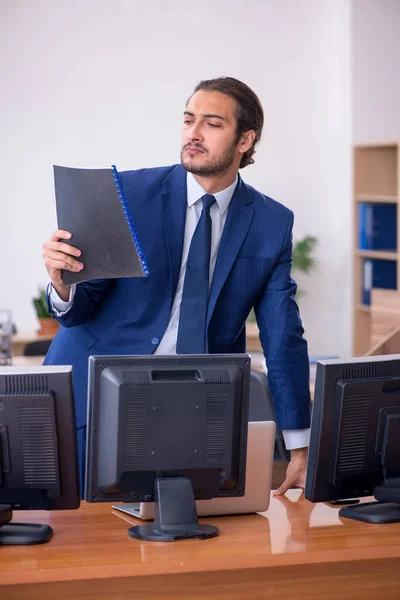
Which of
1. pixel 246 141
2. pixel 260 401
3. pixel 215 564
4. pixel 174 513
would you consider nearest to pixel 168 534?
pixel 174 513

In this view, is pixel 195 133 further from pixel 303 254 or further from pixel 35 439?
pixel 303 254

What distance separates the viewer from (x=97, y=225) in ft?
7.57

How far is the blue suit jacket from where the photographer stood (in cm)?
263

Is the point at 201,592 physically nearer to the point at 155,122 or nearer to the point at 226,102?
the point at 226,102


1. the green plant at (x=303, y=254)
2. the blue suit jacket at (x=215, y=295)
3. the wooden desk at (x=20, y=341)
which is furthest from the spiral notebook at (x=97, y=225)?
the green plant at (x=303, y=254)

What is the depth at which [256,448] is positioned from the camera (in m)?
2.24

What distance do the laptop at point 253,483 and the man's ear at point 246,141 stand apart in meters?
0.94

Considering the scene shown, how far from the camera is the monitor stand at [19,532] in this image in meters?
2.02

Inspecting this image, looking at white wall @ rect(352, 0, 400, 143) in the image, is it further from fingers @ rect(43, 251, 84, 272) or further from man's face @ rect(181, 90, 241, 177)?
fingers @ rect(43, 251, 84, 272)

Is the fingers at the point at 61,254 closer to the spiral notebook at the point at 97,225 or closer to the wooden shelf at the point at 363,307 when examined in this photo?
the spiral notebook at the point at 97,225

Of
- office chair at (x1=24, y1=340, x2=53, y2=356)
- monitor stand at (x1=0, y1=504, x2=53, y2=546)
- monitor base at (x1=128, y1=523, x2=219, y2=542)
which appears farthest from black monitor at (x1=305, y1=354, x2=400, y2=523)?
office chair at (x1=24, y1=340, x2=53, y2=356)

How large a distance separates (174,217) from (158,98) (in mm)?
4792

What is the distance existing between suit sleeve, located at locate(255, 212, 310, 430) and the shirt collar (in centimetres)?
21

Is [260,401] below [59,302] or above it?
below
